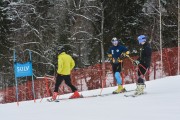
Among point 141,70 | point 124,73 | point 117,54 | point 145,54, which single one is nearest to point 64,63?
point 117,54

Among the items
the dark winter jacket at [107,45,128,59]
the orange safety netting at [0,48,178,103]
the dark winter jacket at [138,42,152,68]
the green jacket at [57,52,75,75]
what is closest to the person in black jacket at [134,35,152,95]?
the dark winter jacket at [138,42,152,68]

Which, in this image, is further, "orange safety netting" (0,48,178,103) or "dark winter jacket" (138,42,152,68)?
"orange safety netting" (0,48,178,103)

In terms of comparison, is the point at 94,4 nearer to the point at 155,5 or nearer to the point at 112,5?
the point at 112,5

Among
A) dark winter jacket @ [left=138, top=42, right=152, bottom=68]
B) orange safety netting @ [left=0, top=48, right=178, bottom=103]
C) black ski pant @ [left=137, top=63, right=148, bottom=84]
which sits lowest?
orange safety netting @ [left=0, top=48, right=178, bottom=103]

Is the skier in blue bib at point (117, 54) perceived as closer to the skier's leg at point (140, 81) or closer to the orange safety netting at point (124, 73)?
the skier's leg at point (140, 81)

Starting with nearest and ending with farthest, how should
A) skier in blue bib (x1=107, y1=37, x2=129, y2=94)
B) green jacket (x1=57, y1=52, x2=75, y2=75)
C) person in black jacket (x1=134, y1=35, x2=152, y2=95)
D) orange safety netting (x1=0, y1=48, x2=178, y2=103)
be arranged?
person in black jacket (x1=134, y1=35, x2=152, y2=95), skier in blue bib (x1=107, y1=37, x2=129, y2=94), green jacket (x1=57, y1=52, x2=75, y2=75), orange safety netting (x1=0, y1=48, x2=178, y2=103)

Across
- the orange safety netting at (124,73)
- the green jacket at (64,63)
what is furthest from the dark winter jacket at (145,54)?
the orange safety netting at (124,73)

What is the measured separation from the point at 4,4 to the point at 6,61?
207 inches

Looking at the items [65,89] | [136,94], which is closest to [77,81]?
[65,89]

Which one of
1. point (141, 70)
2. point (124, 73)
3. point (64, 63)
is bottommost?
point (124, 73)

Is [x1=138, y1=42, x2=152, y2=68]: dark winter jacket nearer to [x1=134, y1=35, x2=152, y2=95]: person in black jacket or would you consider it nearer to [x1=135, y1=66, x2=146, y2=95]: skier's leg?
[x1=134, y1=35, x2=152, y2=95]: person in black jacket

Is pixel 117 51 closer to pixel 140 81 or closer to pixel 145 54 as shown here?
pixel 145 54

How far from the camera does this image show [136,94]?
10.6 meters

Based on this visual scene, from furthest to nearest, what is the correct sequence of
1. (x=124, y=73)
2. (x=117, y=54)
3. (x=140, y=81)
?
1. (x=124, y=73)
2. (x=117, y=54)
3. (x=140, y=81)
